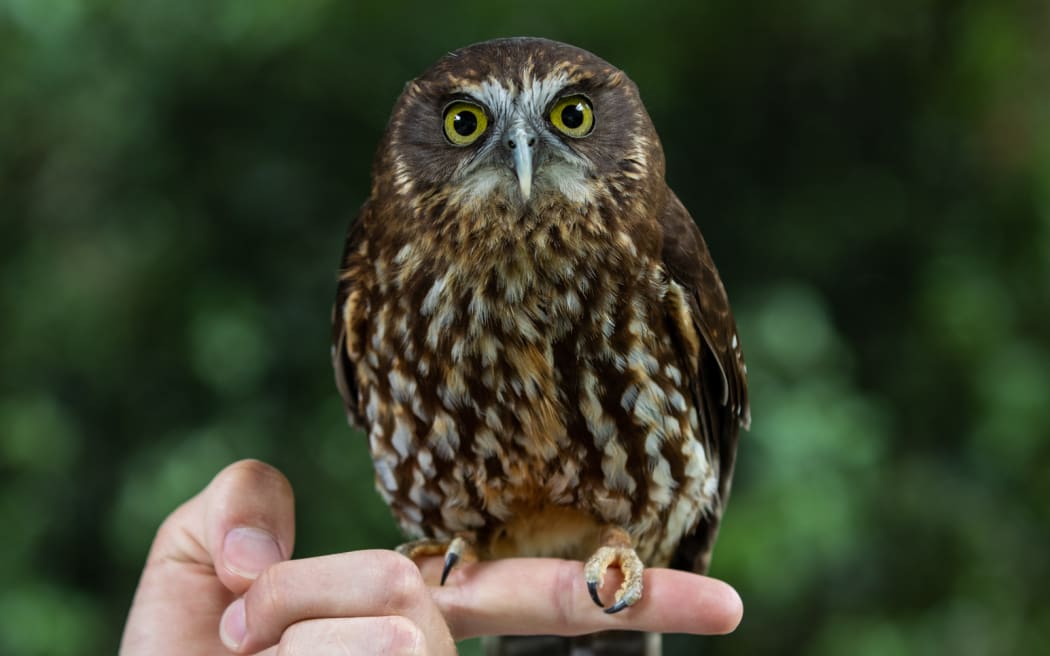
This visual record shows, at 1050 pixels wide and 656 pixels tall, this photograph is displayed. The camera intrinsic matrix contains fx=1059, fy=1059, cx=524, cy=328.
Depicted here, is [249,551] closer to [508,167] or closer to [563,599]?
[563,599]

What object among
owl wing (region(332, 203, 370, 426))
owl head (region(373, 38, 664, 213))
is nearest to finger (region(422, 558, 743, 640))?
owl wing (region(332, 203, 370, 426))

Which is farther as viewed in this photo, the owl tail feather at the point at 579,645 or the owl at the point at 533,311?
the owl tail feather at the point at 579,645

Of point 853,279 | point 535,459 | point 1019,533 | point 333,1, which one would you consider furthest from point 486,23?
point 1019,533

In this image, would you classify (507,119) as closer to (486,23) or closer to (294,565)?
(294,565)

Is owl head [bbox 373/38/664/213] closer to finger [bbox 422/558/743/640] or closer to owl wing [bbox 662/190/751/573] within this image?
owl wing [bbox 662/190/751/573]

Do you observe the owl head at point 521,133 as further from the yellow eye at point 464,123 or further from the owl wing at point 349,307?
the owl wing at point 349,307

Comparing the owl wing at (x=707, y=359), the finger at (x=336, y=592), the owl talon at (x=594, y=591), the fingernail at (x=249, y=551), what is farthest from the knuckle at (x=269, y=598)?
the owl wing at (x=707, y=359)

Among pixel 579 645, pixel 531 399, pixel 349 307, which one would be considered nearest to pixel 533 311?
pixel 531 399
